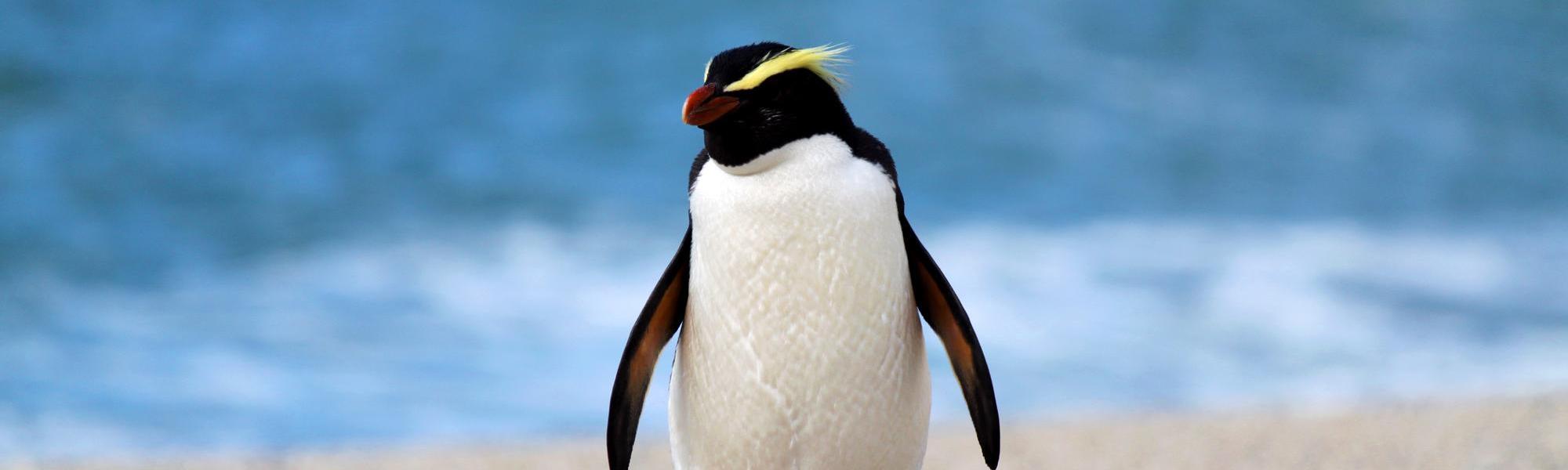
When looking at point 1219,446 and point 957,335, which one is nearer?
point 957,335

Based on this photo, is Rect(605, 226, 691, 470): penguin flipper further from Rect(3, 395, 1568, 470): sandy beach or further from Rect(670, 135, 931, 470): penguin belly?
Rect(3, 395, 1568, 470): sandy beach

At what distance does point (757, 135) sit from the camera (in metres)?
2.26

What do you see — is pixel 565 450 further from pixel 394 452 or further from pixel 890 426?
pixel 890 426

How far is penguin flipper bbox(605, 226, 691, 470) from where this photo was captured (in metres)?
2.54

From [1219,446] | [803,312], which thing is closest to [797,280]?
[803,312]

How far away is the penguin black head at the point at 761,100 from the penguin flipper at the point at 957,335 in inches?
12.8

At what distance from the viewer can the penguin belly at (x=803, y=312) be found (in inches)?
90.7

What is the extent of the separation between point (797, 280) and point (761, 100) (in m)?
0.33

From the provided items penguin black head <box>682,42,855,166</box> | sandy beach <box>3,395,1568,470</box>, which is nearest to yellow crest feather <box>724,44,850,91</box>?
penguin black head <box>682,42,855,166</box>

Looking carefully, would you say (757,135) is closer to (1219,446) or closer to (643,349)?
(643,349)

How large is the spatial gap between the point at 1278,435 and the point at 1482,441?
2.23 feet

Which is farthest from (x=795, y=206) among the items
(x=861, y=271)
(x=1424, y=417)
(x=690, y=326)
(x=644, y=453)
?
(x=1424, y=417)

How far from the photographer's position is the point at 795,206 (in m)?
2.29

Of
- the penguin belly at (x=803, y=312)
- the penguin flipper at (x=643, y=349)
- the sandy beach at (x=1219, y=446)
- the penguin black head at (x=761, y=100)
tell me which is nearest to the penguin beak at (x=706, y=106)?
the penguin black head at (x=761, y=100)
